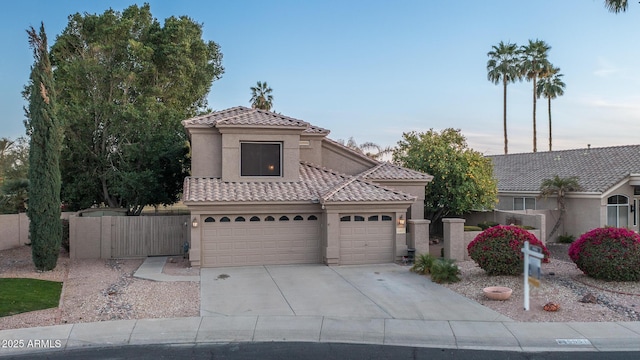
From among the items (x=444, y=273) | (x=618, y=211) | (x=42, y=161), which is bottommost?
(x=444, y=273)

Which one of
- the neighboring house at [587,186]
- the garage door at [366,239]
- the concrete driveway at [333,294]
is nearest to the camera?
the concrete driveway at [333,294]

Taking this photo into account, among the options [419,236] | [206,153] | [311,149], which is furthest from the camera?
[311,149]

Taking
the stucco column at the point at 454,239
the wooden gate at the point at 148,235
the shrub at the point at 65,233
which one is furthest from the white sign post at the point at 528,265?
the shrub at the point at 65,233

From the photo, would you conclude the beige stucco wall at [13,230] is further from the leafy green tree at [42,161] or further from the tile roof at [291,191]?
the tile roof at [291,191]

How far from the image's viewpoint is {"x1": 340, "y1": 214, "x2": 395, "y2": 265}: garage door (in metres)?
18.0

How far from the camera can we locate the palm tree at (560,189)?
25.6 metres

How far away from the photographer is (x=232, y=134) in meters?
19.3

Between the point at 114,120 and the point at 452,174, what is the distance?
55.2 ft

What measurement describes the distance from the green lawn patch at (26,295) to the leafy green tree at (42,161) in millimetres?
Result: 1639

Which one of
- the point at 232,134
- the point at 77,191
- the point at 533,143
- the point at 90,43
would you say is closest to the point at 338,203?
the point at 232,134

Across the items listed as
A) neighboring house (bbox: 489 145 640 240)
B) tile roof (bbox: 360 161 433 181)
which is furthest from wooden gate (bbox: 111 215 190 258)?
neighboring house (bbox: 489 145 640 240)

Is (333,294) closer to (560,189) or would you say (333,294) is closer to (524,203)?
(560,189)

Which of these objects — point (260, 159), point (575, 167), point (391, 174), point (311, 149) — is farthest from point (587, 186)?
point (260, 159)

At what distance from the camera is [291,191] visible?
18688mm
